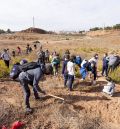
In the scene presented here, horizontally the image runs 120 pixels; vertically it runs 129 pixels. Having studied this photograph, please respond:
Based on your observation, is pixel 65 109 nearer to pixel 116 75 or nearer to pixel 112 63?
pixel 116 75

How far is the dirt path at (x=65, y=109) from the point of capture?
962cm

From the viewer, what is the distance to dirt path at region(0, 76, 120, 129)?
9.62 meters

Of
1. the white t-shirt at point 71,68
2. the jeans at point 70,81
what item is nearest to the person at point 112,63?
the jeans at point 70,81

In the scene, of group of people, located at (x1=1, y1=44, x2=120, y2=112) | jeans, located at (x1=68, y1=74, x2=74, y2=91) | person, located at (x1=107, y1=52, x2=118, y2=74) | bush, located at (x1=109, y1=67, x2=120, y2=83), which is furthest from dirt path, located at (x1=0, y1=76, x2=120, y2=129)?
person, located at (x1=107, y1=52, x2=118, y2=74)

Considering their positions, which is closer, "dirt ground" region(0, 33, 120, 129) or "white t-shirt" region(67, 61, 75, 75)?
"dirt ground" region(0, 33, 120, 129)

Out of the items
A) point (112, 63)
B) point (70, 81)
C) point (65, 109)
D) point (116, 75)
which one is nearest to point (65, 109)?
point (65, 109)

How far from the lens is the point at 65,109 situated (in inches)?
407

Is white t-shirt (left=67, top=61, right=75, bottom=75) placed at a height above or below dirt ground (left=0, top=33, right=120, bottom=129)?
above

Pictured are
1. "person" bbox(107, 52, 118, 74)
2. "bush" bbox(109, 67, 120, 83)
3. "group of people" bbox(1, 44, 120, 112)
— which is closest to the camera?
"group of people" bbox(1, 44, 120, 112)

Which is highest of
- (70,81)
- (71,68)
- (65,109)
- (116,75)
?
(71,68)

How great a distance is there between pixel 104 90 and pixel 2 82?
159 inches

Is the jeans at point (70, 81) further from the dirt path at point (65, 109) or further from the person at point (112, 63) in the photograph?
the person at point (112, 63)

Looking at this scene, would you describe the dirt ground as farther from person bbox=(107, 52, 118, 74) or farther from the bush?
person bbox=(107, 52, 118, 74)

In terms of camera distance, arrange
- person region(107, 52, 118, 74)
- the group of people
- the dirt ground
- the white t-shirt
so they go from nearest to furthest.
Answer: the dirt ground
the group of people
the white t-shirt
person region(107, 52, 118, 74)
